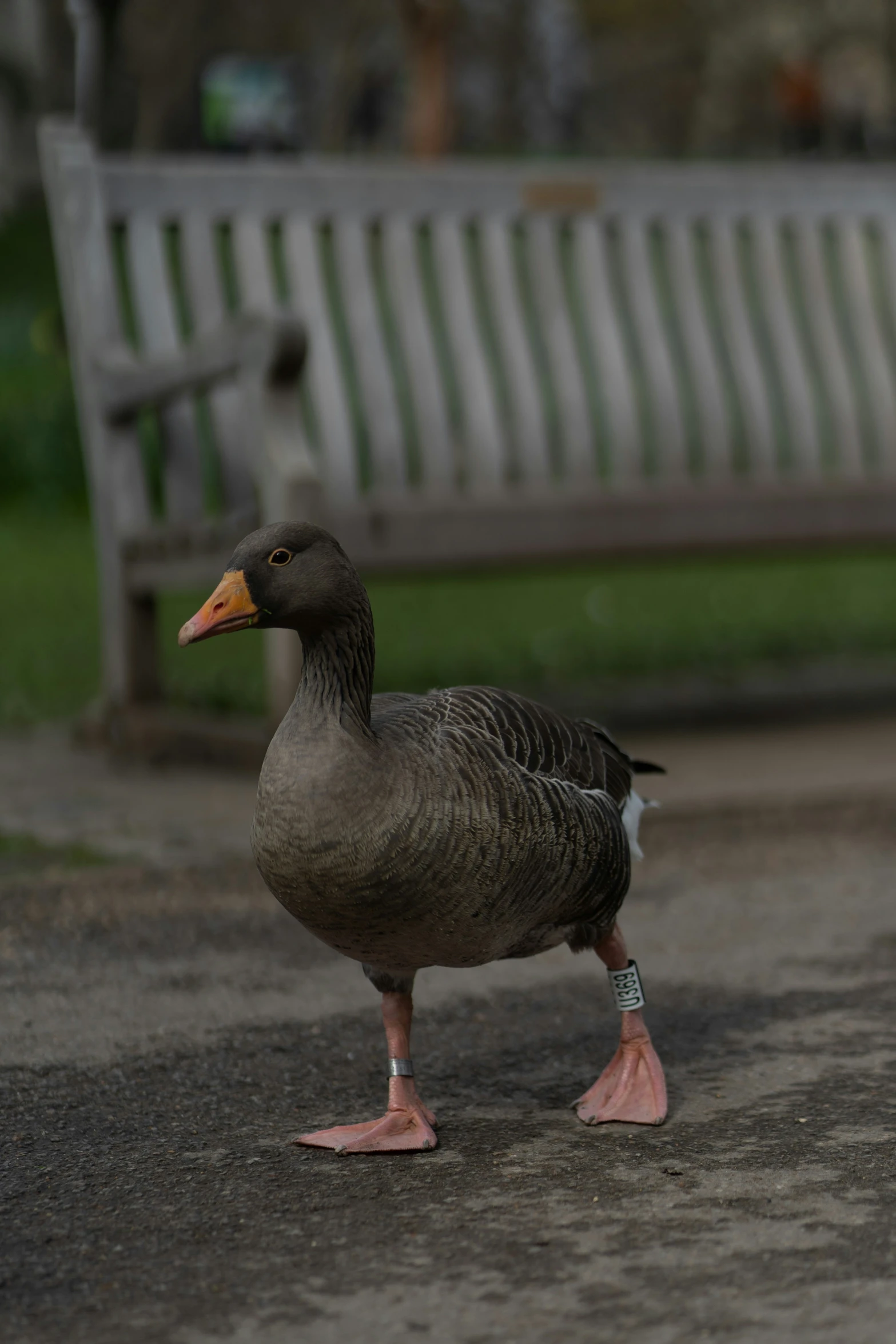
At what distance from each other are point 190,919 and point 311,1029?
2.61 ft

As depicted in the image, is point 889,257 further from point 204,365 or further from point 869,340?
point 204,365

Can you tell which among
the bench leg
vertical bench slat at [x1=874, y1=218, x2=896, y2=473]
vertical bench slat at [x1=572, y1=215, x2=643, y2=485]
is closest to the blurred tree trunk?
vertical bench slat at [x1=874, y1=218, x2=896, y2=473]

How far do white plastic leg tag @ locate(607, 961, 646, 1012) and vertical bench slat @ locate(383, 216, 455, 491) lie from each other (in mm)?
2933

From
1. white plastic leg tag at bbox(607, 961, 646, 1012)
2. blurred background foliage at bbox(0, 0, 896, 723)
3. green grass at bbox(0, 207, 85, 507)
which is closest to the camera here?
white plastic leg tag at bbox(607, 961, 646, 1012)

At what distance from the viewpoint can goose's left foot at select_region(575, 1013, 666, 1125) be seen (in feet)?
9.59

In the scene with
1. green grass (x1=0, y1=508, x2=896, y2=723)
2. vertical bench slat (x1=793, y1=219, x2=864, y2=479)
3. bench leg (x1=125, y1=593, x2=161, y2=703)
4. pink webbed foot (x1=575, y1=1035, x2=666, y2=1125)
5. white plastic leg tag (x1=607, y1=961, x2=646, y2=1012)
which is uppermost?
vertical bench slat (x1=793, y1=219, x2=864, y2=479)

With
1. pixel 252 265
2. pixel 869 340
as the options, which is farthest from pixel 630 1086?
pixel 869 340

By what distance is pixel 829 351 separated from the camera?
6.54 metres

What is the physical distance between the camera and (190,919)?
4.13m

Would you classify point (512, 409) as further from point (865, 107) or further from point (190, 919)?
point (865, 107)

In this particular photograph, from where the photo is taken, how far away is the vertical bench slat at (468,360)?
5.86m

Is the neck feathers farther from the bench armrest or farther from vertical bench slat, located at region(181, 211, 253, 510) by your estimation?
vertical bench slat, located at region(181, 211, 253, 510)

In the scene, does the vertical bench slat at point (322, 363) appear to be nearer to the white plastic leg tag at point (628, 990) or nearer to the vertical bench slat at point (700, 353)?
the vertical bench slat at point (700, 353)

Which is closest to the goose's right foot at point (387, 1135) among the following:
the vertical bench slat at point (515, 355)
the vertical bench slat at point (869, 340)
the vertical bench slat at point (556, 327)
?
the vertical bench slat at point (515, 355)
